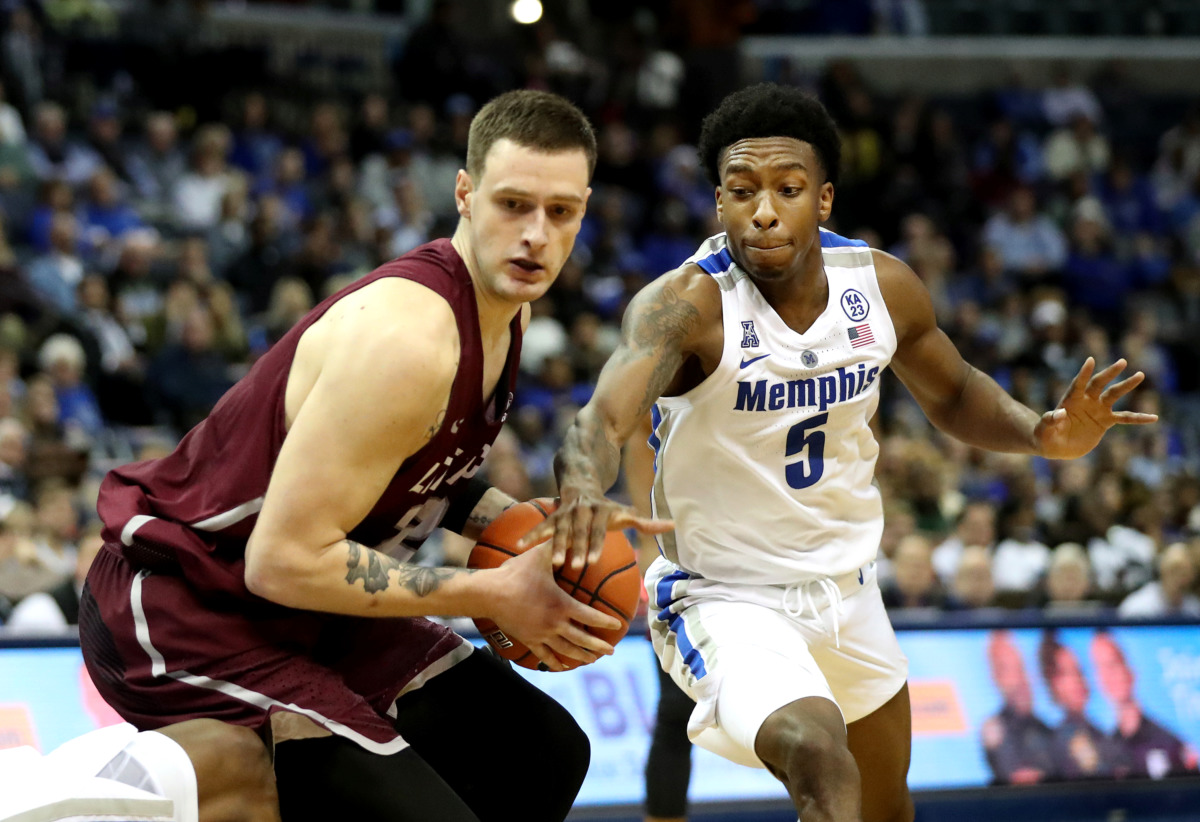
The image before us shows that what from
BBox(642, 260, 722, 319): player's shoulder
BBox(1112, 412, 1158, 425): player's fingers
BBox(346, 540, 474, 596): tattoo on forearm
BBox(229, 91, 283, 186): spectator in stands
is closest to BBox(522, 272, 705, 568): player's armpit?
BBox(642, 260, 722, 319): player's shoulder

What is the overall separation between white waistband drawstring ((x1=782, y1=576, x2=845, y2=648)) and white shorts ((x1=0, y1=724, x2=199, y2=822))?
5.21 feet

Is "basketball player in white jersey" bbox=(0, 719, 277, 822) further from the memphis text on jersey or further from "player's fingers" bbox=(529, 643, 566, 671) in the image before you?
the memphis text on jersey

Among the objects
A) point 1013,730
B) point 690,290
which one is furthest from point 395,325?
point 1013,730

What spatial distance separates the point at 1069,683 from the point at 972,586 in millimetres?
1118

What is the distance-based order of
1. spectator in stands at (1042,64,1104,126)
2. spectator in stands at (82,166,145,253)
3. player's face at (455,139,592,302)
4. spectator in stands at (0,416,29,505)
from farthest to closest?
spectator in stands at (1042,64,1104,126) → spectator in stands at (82,166,145,253) → spectator in stands at (0,416,29,505) → player's face at (455,139,592,302)

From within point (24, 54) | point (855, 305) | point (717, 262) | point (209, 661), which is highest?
point (24, 54)

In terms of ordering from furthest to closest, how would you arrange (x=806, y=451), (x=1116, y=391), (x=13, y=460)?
(x=13, y=460) → (x=1116, y=391) → (x=806, y=451)

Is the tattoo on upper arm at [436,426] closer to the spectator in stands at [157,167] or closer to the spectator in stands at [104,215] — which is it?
the spectator in stands at [104,215]

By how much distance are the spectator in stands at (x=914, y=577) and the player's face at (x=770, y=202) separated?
4466 mm

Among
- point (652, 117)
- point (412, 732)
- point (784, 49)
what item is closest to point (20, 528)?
point (412, 732)

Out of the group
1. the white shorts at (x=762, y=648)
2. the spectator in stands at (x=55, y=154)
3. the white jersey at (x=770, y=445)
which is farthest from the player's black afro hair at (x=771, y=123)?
the spectator in stands at (x=55, y=154)

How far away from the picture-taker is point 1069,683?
710 cm

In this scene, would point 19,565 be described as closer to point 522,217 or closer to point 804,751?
point 522,217

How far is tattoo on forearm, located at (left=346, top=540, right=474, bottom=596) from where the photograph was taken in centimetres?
296
